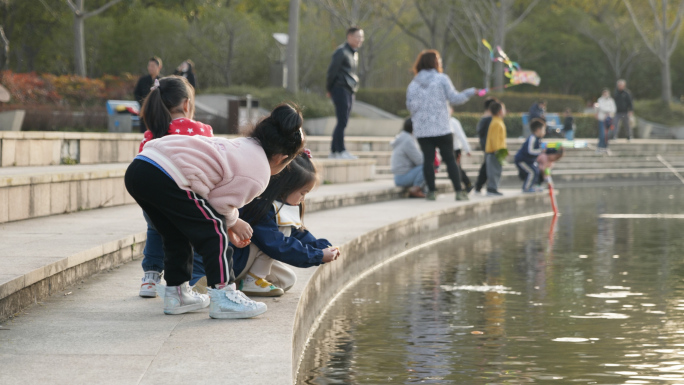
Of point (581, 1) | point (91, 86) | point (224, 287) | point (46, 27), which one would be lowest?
point (224, 287)

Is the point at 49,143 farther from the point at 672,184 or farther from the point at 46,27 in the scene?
the point at 46,27

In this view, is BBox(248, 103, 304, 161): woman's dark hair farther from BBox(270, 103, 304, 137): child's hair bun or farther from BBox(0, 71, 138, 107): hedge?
BBox(0, 71, 138, 107): hedge

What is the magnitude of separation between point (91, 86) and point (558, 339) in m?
19.2

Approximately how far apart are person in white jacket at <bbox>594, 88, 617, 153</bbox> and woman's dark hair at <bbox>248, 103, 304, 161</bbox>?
22.9 metres

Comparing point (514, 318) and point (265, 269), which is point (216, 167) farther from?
point (514, 318)

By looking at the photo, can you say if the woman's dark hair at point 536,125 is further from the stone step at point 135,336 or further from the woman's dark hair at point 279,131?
the woman's dark hair at point 279,131

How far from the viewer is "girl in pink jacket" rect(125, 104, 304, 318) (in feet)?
14.2

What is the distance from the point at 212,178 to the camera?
437cm

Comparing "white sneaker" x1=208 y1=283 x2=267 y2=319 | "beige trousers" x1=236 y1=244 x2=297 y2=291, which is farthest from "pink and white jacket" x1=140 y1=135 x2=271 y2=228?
"beige trousers" x1=236 y1=244 x2=297 y2=291

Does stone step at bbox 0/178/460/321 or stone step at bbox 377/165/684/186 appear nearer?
stone step at bbox 0/178/460/321

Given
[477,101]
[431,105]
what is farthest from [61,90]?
[477,101]

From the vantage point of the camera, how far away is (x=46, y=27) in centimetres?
3600

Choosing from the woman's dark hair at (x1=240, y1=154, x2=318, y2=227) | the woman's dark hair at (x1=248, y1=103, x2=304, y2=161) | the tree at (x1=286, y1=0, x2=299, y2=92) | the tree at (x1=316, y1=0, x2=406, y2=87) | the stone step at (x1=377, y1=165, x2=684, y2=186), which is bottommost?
the stone step at (x1=377, y1=165, x2=684, y2=186)

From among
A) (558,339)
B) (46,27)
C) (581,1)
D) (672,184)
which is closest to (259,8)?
(46,27)
